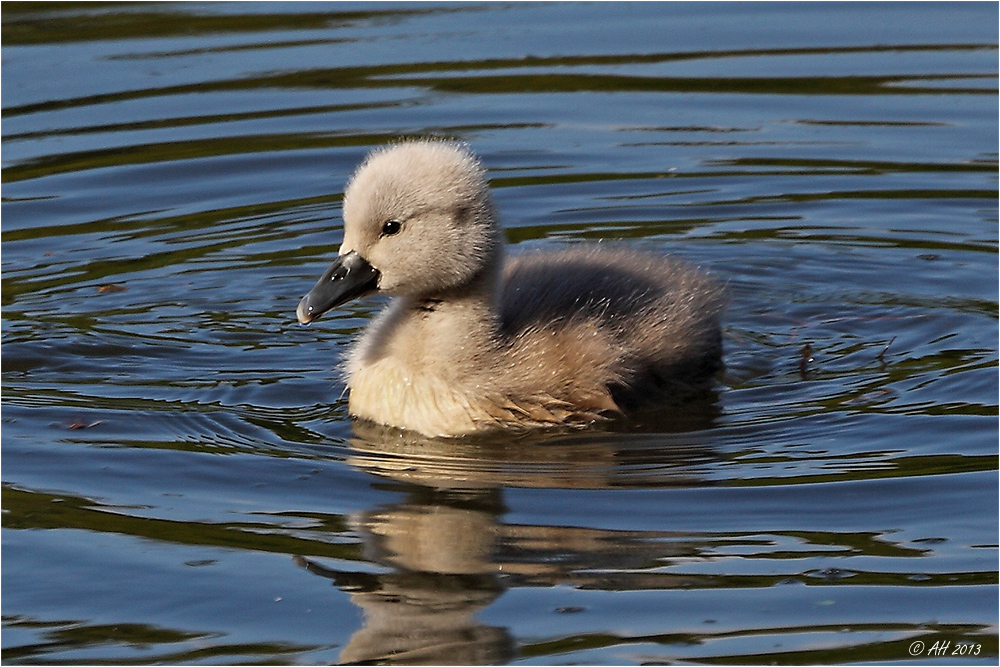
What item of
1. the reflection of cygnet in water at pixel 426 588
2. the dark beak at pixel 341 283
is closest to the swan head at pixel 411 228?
the dark beak at pixel 341 283

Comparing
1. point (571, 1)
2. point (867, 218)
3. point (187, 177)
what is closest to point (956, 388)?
point (867, 218)

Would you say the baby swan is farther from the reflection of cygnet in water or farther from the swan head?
the reflection of cygnet in water

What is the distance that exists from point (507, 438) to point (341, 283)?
0.88 metres

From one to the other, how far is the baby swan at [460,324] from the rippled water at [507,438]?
0.20 meters

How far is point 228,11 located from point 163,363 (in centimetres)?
681

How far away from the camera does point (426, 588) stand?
4.91 m

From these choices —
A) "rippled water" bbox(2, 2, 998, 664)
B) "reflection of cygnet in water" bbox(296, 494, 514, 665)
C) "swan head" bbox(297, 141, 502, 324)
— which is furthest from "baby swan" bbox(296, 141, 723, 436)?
"reflection of cygnet in water" bbox(296, 494, 514, 665)

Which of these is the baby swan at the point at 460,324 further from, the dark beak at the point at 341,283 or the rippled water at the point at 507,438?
the rippled water at the point at 507,438

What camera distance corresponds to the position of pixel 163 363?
23.6 feet

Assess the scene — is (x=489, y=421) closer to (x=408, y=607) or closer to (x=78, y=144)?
(x=408, y=607)

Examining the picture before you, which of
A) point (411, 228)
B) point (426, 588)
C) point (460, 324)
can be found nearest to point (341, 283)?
point (411, 228)

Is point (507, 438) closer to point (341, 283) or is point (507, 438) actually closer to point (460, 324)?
point (460, 324)

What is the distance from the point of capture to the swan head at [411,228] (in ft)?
20.8

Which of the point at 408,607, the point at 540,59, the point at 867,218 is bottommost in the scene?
the point at 408,607
